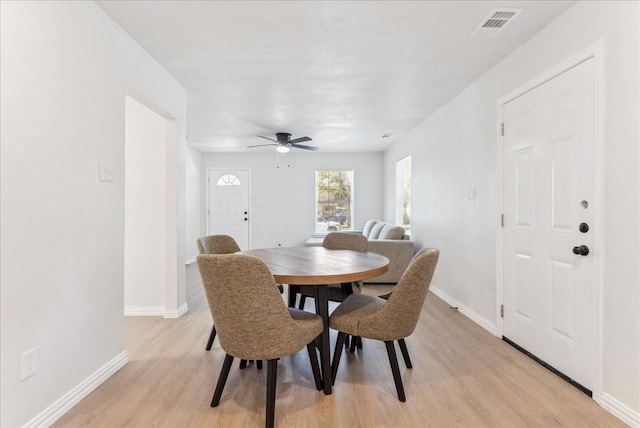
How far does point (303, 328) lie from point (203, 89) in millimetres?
2889

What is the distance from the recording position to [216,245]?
2.79 meters

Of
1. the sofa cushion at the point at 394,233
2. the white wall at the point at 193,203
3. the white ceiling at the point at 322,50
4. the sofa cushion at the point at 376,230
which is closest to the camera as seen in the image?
the white ceiling at the point at 322,50

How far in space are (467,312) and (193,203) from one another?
5.72 meters

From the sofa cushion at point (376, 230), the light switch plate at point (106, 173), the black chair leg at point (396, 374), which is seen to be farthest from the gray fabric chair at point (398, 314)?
the sofa cushion at point (376, 230)

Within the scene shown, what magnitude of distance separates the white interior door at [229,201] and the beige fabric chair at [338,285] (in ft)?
15.2

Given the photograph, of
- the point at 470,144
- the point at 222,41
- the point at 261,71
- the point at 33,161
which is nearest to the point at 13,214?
the point at 33,161

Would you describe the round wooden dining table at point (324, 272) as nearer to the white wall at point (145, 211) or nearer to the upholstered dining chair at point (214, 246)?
the upholstered dining chair at point (214, 246)

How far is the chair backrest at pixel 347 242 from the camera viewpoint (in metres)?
3.09

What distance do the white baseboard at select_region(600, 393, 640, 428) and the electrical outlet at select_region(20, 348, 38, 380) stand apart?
9.74 feet

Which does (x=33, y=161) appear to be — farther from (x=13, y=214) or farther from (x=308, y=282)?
(x=308, y=282)

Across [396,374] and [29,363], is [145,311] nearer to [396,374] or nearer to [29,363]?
[29,363]

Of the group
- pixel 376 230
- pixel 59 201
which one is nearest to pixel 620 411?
pixel 59 201

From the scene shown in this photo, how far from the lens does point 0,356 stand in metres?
1.44

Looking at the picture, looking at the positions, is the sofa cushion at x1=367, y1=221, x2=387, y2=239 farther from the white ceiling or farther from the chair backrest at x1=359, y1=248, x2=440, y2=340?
the chair backrest at x1=359, y1=248, x2=440, y2=340
